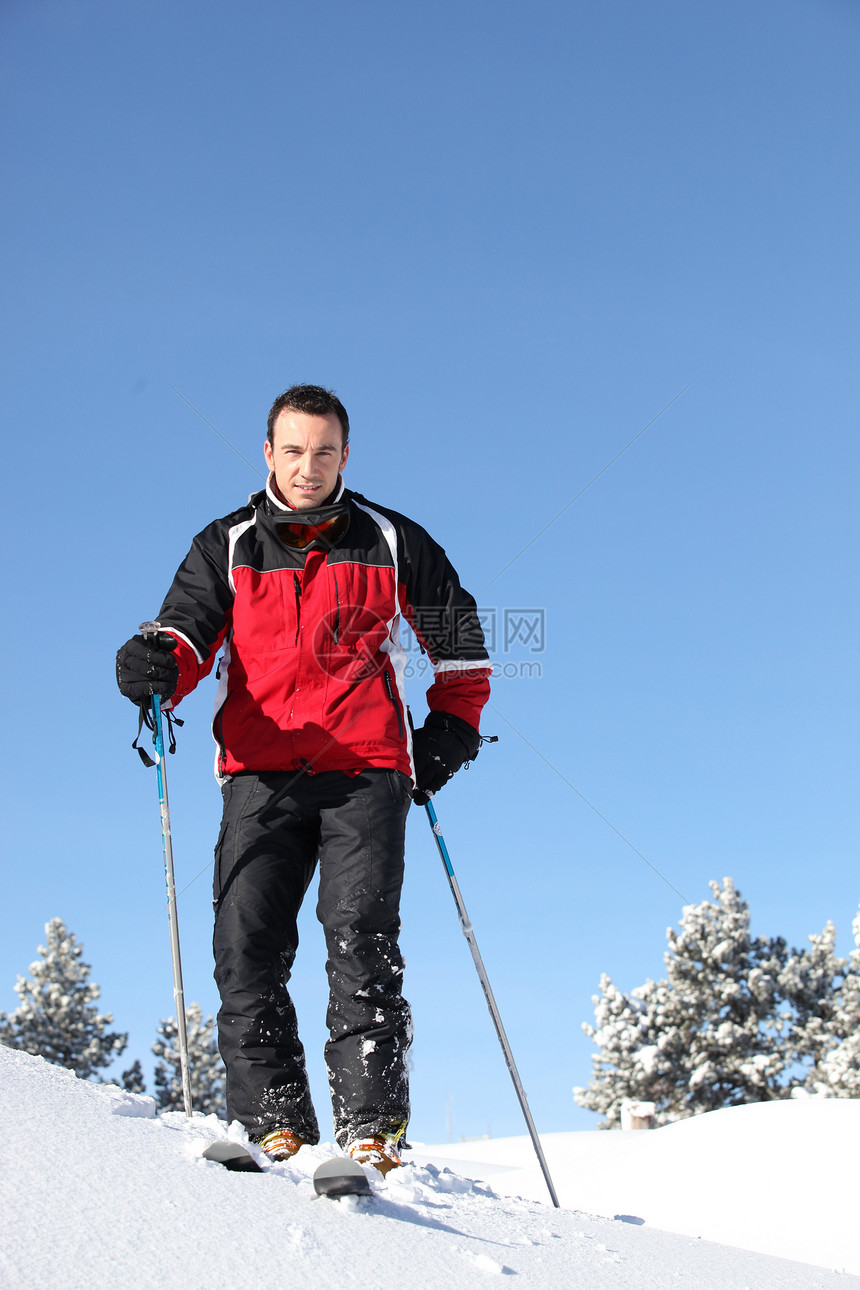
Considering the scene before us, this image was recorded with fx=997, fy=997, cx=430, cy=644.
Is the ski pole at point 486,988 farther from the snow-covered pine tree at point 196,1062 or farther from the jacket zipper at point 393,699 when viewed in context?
the snow-covered pine tree at point 196,1062

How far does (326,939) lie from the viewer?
3518 millimetres

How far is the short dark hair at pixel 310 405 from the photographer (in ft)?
13.7

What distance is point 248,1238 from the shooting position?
7.13ft

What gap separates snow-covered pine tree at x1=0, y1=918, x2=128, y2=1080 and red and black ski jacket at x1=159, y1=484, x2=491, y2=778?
28554 millimetres

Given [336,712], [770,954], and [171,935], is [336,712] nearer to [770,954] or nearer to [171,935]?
[171,935]

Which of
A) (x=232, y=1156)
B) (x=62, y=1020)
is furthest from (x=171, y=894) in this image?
(x=62, y=1020)

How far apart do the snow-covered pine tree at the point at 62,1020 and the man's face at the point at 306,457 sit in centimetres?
2883

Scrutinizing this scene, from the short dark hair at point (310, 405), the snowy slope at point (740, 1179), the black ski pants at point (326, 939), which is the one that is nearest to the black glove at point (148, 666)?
the black ski pants at point (326, 939)

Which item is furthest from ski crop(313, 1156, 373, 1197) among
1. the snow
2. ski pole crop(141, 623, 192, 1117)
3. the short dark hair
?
the short dark hair

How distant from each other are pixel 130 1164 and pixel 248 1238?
419 mm

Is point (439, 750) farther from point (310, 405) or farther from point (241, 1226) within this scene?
point (241, 1226)

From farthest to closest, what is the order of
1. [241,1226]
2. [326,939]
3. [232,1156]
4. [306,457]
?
1. [306,457]
2. [326,939]
3. [232,1156]
4. [241,1226]

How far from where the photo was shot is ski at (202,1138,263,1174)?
262 cm

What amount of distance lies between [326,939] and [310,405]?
2.15 metres
